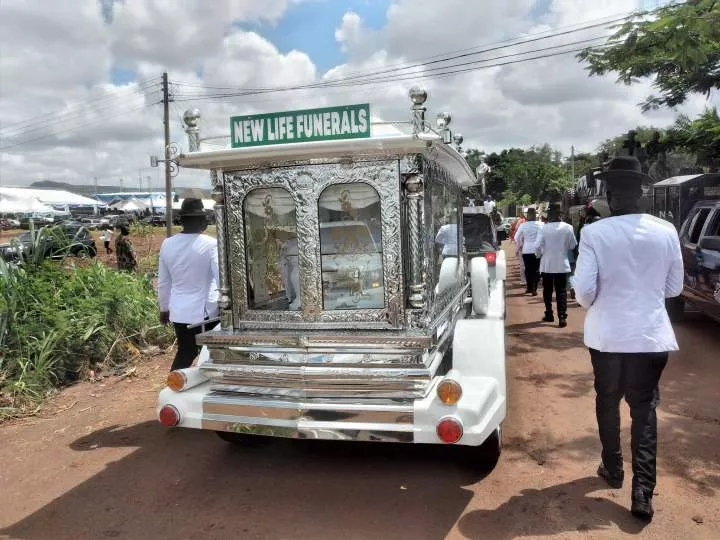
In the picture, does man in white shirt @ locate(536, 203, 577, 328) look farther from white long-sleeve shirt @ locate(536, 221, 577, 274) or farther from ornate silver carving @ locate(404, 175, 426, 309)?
ornate silver carving @ locate(404, 175, 426, 309)

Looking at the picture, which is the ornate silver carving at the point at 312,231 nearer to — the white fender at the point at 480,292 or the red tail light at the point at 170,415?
the red tail light at the point at 170,415

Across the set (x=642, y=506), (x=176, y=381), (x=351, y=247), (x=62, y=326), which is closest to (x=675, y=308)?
(x=642, y=506)

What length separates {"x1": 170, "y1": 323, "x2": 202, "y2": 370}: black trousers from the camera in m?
4.70

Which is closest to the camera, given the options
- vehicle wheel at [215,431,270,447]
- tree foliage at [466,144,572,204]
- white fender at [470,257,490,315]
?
vehicle wheel at [215,431,270,447]

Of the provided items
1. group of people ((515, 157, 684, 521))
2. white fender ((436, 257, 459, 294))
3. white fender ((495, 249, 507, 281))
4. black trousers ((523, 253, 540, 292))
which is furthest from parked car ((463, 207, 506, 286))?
group of people ((515, 157, 684, 521))

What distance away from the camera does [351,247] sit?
3.83 m

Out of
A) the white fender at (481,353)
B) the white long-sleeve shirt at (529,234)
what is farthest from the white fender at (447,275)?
the white long-sleeve shirt at (529,234)

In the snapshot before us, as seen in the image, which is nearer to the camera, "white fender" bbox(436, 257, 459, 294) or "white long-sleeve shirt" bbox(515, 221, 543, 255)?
"white fender" bbox(436, 257, 459, 294)

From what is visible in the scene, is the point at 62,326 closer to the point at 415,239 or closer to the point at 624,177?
the point at 415,239

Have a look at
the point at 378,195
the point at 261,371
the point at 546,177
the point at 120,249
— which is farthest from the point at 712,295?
the point at 546,177

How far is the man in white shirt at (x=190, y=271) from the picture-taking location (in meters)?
4.59

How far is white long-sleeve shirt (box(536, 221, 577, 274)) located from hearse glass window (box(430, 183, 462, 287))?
3.14 metres

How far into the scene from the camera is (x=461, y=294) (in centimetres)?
533

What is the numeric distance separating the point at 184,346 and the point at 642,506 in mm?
3520
